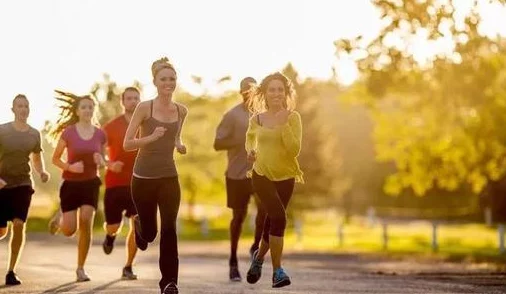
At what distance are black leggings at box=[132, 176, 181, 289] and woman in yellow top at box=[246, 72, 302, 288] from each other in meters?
1.06

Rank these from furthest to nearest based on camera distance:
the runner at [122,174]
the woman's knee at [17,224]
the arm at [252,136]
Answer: the runner at [122,174], the woman's knee at [17,224], the arm at [252,136]

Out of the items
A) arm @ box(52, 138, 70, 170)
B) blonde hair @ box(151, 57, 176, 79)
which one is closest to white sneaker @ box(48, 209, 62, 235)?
arm @ box(52, 138, 70, 170)

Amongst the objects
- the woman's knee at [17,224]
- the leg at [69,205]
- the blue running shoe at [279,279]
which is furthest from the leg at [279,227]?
the woman's knee at [17,224]

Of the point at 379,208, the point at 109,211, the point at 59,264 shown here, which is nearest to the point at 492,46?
the point at 59,264

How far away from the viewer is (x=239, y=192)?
41.2ft

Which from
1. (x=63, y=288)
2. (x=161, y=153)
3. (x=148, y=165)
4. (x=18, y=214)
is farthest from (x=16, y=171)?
(x=161, y=153)

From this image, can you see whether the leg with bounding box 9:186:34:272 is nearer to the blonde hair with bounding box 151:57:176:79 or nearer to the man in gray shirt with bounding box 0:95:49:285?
the man in gray shirt with bounding box 0:95:49:285

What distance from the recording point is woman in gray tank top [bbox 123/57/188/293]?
29.7 ft

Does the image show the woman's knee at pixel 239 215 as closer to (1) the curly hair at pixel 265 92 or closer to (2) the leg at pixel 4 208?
(1) the curly hair at pixel 265 92

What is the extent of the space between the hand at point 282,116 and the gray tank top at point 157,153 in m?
1.18

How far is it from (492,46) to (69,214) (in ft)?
54.6

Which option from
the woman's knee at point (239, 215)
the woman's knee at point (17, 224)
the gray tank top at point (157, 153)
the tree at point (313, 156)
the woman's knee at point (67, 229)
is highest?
the tree at point (313, 156)

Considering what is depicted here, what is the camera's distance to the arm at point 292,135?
32.1 ft

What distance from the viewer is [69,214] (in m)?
11.7
